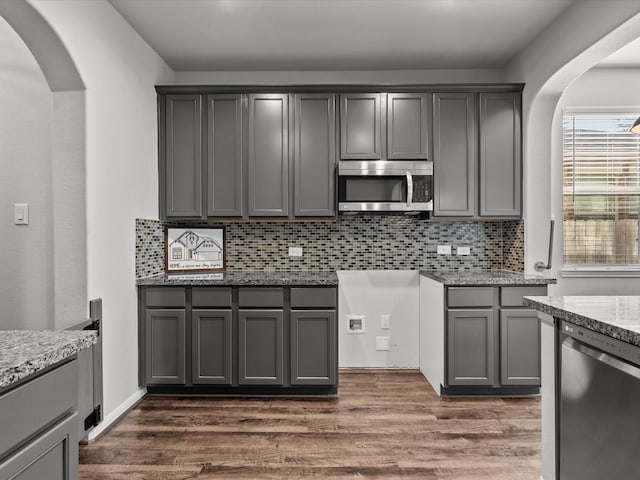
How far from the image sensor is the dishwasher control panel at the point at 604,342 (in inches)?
52.9

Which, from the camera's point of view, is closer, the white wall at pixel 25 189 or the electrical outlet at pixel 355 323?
the white wall at pixel 25 189

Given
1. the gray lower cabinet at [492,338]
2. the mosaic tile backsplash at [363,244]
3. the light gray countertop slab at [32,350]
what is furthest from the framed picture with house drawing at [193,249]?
the light gray countertop slab at [32,350]

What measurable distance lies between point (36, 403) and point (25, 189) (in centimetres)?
196

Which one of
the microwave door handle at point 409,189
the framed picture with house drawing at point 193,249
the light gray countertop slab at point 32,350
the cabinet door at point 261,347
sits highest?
the microwave door handle at point 409,189

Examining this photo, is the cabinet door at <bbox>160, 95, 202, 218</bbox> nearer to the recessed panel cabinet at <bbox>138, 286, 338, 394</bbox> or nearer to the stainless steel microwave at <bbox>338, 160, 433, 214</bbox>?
the recessed panel cabinet at <bbox>138, 286, 338, 394</bbox>

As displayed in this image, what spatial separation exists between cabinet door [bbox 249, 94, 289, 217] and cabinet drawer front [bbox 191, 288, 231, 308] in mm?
749

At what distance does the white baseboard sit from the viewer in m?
2.60

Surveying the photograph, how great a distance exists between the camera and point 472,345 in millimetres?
3297

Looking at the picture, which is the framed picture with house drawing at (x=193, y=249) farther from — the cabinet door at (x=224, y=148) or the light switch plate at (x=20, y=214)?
the light switch plate at (x=20, y=214)

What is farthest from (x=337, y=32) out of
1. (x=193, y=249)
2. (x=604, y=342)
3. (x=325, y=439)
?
(x=325, y=439)

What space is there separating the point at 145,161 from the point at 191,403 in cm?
195

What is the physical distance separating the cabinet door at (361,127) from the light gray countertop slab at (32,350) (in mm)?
2735

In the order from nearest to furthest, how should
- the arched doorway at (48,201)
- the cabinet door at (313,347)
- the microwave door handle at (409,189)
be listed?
1. the arched doorway at (48,201)
2. the cabinet door at (313,347)
3. the microwave door handle at (409,189)

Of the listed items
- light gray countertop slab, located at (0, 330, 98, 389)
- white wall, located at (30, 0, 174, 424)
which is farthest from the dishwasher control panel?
white wall, located at (30, 0, 174, 424)
